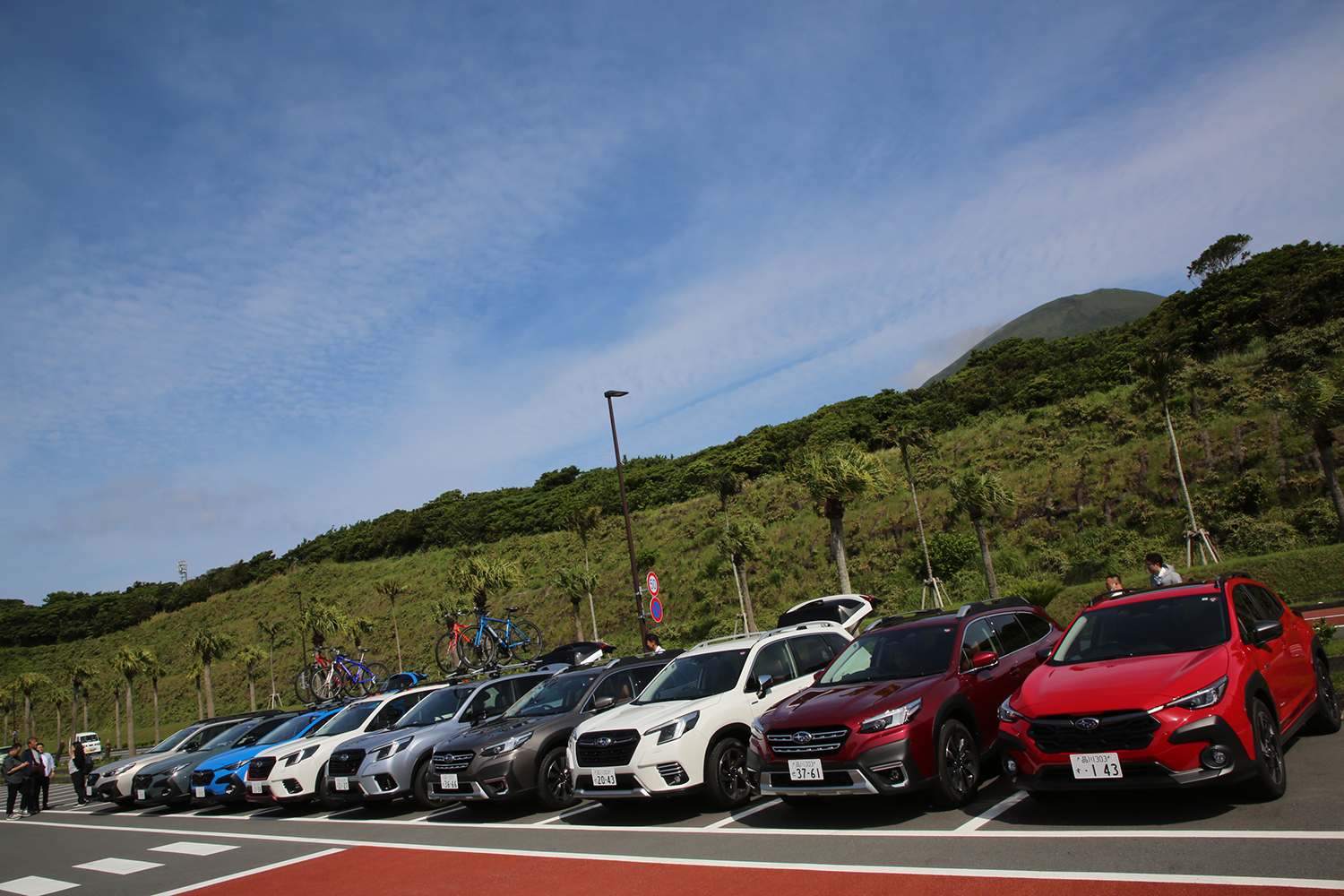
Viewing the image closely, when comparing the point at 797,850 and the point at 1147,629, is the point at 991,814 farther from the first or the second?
the point at 1147,629

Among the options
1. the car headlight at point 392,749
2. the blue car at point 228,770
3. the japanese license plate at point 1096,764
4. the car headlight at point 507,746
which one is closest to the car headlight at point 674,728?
the car headlight at point 507,746

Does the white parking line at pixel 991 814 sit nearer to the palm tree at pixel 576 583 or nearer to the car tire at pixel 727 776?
the car tire at pixel 727 776

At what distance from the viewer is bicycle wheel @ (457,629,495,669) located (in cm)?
2378

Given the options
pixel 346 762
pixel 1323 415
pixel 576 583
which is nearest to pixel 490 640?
pixel 576 583

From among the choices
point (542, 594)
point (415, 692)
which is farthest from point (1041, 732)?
point (542, 594)

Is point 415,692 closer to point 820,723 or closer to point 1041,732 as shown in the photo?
point 820,723

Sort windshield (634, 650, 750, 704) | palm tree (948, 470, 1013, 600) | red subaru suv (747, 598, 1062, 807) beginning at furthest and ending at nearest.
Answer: palm tree (948, 470, 1013, 600)
windshield (634, 650, 750, 704)
red subaru suv (747, 598, 1062, 807)

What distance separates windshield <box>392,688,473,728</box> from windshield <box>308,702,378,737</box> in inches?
39.8

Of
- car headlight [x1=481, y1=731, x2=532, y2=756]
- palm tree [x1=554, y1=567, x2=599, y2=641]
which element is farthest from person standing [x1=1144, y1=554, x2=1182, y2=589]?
palm tree [x1=554, y1=567, x2=599, y2=641]

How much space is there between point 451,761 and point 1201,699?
27.2 ft

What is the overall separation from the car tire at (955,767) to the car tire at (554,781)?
4.83 meters

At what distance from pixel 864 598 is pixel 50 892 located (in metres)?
14.0

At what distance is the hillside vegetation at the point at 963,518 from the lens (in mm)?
25359

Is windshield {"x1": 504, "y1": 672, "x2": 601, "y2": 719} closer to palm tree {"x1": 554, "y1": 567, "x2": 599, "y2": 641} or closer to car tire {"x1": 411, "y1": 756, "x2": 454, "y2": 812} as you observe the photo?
car tire {"x1": 411, "y1": 756, "x2": 454, "y2": 812}
